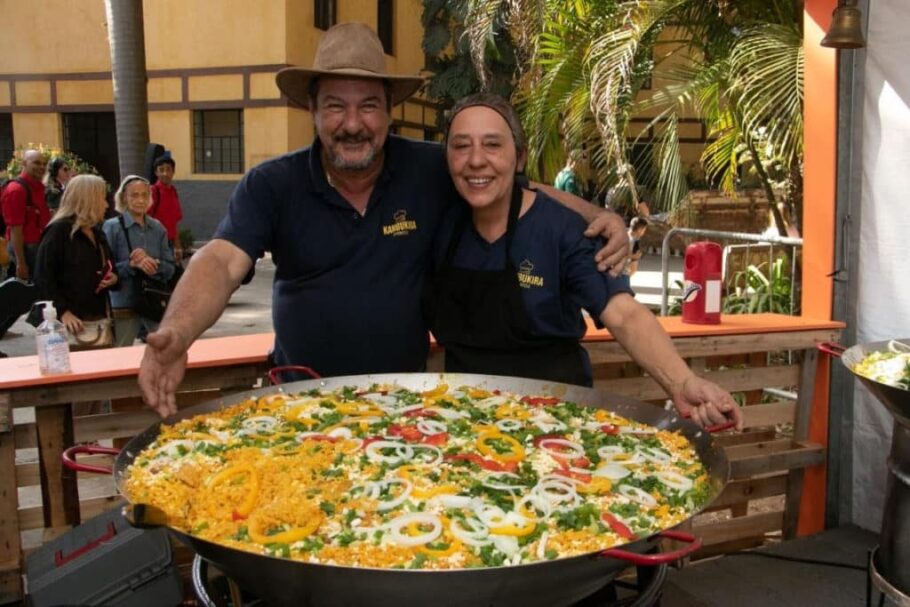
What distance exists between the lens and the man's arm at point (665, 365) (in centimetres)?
240

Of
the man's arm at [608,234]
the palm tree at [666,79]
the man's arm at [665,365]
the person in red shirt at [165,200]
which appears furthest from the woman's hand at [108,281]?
the man's arm at [665,365]

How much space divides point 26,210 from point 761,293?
8.59 metres

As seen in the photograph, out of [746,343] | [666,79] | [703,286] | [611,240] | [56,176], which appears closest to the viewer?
[611,240]

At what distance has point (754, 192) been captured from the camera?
45.1 feet

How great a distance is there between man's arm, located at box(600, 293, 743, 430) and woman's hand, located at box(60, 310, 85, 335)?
4759mm

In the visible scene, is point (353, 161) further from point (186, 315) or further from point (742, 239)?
point (742, 239)

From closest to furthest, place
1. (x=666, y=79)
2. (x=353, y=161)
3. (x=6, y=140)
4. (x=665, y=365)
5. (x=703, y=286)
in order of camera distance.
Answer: (x=665, y=365)
(x=353, y=161)
(x=703, y=286)
(x=666, y=79)
(x=6, y=140)

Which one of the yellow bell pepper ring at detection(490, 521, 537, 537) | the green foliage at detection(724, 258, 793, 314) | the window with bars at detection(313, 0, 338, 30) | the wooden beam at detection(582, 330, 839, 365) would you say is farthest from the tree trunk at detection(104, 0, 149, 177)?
the window with bars at detection(313, 0, 338, 30)

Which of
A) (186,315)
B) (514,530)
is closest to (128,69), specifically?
(186,315)

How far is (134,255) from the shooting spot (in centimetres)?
659

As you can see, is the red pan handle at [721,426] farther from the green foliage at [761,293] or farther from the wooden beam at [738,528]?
the green foliage at [761,293]

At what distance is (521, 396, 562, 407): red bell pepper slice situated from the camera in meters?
2.70

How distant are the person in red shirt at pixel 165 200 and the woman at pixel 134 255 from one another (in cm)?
199

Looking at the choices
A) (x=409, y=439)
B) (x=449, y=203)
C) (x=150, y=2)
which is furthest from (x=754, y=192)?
(x=150, y=2)
